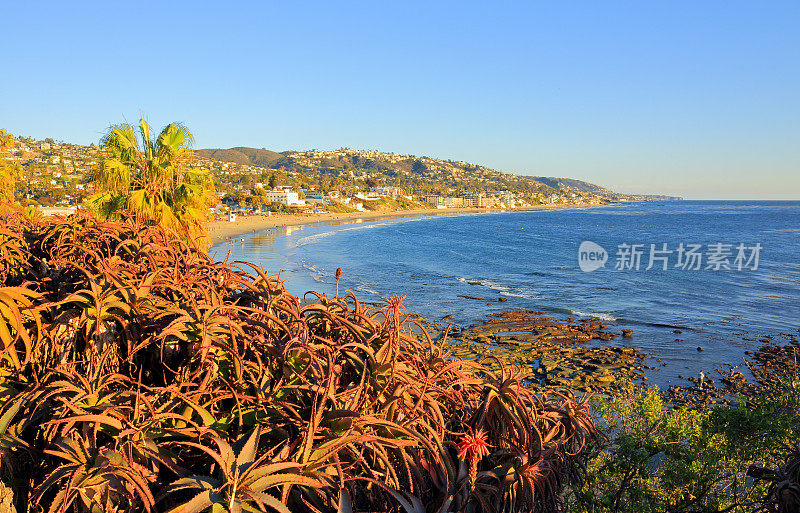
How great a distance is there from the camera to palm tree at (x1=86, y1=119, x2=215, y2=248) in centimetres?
844

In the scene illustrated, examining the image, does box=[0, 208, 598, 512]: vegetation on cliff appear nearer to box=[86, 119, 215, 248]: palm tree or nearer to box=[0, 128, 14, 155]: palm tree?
box=[86, 119, 215, 248]: palm tree

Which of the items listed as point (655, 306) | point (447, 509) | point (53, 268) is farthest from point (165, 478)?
point (655, 306)

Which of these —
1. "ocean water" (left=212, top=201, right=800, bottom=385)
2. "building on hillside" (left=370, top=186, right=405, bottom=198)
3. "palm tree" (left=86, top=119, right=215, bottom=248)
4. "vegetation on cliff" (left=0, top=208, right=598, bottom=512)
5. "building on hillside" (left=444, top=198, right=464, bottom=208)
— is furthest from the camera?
"building on hillside" (left=444, top=198, right=464, bottom=208)

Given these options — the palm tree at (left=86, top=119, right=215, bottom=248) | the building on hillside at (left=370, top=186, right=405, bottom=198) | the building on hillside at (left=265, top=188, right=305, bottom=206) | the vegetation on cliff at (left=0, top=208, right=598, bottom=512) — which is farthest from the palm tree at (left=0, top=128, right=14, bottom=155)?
the building on hillside at (left=370, top=186, right=405, bottom=198)

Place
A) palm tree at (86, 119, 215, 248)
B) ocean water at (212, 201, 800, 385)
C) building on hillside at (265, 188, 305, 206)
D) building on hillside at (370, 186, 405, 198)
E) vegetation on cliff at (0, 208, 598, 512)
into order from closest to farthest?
1. vegetation on cliff at (0, 208, 598, 512)
2. palm tree at (86, 119, 215, 248)
3. ocean water at (212, 201, 800, 385)
4. building on hillside at (265, 188, 305, 206)
5. building on hillside at (370, 186, 405, 198)

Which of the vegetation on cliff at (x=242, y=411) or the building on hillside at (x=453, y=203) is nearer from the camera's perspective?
the vegetation on cliff at (x=242, y=411)

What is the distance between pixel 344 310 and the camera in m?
1.89

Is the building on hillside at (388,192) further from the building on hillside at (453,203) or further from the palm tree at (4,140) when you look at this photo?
the palm tree at (4,140)

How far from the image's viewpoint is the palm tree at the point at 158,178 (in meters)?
8.44

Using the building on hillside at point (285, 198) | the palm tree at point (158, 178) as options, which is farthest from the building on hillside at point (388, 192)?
the palm tree at point (158, 178)

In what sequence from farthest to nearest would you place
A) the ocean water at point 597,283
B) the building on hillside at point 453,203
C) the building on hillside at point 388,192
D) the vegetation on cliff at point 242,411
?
the building on hillside at point 453,203 < the building on hillside at point 388,192 < the ocean water at point 597,283 < the vegetation on cliff at point 242,411

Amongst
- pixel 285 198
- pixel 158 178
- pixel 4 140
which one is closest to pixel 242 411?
→ pixel 158 178

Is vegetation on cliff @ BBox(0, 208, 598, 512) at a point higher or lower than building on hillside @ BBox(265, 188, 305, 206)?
higher

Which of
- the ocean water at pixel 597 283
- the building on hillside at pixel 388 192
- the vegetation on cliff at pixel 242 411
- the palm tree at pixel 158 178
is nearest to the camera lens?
the vegetation on cliff at pixel 242 411
